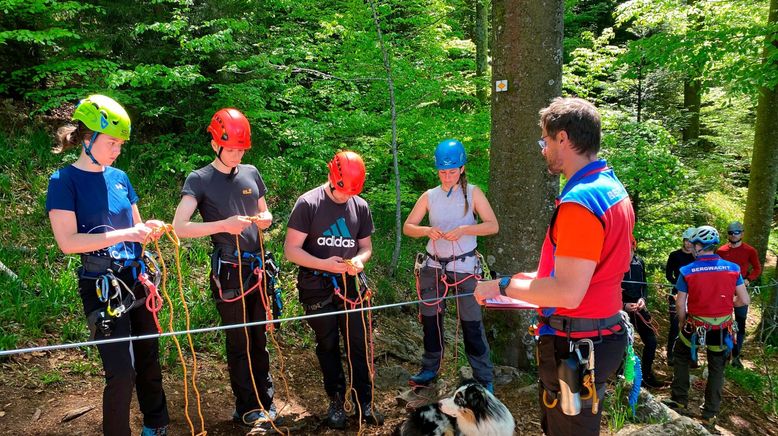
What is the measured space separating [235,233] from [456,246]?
190 cm

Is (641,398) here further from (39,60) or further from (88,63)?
(39,60)

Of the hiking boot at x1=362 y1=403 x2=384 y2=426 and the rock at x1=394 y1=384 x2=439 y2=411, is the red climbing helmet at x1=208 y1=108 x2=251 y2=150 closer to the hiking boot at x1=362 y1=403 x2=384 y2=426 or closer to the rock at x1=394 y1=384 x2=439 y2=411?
the hiking boot at x1=362 y1=403 x2=384 y2=426

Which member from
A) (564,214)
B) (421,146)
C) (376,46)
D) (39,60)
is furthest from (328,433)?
(39,60)

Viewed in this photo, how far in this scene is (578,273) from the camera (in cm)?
226

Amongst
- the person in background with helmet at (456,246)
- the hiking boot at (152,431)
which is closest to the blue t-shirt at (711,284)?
the person in background with helmet at (456,246)

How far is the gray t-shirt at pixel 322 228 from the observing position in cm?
378

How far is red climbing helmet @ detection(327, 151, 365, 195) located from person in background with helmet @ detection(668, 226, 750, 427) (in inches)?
158

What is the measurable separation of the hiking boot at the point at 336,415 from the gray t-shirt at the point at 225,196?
1385 mm

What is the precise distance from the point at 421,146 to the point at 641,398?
389 cm

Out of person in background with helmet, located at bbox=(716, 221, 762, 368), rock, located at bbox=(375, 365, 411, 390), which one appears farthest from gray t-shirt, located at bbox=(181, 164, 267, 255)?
person in background with helmet, located at bbox=(716, 221, 762, 368)

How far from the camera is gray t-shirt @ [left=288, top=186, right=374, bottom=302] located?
12.4 ft

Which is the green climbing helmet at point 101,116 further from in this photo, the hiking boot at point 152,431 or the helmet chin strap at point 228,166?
the hiking boot at point 152,431

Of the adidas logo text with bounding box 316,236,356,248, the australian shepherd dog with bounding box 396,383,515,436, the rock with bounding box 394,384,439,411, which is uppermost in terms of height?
the adidas logo text with bounding box 316,236,356,248

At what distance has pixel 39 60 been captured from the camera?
813cm
